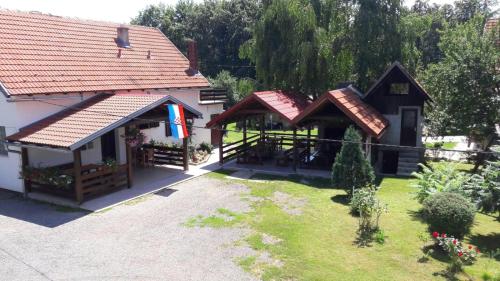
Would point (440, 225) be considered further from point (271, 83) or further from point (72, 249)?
point (271, 83)

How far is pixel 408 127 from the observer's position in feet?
69.5

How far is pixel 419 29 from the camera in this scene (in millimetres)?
24469

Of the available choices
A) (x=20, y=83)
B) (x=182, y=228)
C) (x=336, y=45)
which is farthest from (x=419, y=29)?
(x=20, y=83)

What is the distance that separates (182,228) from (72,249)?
3.03 metres

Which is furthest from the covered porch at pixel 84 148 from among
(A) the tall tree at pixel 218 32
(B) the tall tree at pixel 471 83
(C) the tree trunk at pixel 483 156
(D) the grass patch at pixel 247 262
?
(A) the tall tree at pixel 218 32

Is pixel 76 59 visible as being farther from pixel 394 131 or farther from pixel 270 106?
pixel 394 131

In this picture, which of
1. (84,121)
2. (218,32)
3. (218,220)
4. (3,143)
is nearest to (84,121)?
Answer: (84,121)

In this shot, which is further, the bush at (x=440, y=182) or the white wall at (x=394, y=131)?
the white wall at (x=394, y=131)

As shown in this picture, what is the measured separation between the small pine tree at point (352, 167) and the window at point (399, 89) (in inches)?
311

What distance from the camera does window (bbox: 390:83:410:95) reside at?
822 inches

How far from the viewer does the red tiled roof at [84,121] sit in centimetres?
1371

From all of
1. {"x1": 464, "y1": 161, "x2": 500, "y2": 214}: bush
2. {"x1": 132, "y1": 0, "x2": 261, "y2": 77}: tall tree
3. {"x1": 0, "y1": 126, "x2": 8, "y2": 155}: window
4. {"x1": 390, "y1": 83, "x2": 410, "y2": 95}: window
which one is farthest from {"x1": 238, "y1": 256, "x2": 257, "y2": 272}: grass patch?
{"x1": 132, "y1": 0, "x2": 261, "y2": 77}: tall tree

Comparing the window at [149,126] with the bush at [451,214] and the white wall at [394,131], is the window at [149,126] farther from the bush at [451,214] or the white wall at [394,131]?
the bush at [451,214]

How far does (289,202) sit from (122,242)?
612cm
